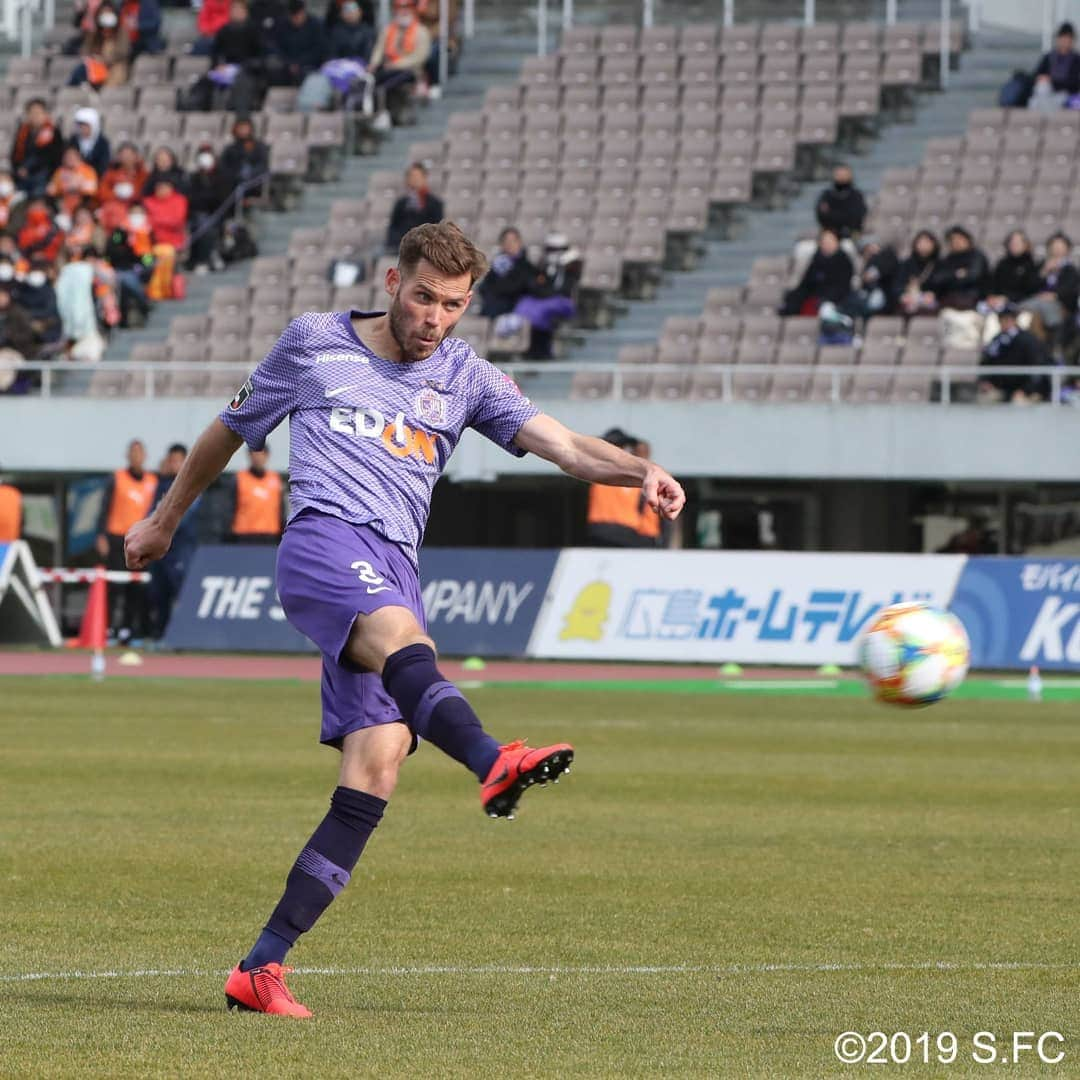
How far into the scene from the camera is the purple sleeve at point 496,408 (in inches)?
298

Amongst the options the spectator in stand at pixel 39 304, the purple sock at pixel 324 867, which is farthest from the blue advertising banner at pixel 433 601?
the purple sock at pixel 324 867

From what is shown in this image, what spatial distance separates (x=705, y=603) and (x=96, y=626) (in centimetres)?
673

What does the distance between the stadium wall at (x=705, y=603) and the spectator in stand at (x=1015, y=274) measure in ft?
19.2

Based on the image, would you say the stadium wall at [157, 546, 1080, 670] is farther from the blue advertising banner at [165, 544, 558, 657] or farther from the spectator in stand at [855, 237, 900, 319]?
the spectator in stand at [855, 237, 900, 319]

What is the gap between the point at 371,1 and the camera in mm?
41250

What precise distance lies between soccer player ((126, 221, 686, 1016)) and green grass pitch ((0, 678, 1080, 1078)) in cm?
54

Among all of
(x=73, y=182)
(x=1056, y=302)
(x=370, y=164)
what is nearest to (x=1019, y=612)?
(x=1056, y=302)

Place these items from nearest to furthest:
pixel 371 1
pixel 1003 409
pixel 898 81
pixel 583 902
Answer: pixel 583 902 → pixel 1003 409 → pixel 898 81 → pixel 371 1

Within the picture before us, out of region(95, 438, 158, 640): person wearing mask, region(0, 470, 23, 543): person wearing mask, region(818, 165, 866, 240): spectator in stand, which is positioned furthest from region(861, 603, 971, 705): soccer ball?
region(818, 165, 866, 240): spectator in stand

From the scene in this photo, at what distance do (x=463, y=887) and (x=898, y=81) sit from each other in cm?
2881

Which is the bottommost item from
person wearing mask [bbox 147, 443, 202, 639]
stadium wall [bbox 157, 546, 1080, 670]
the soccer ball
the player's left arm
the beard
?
person wearing mask [bbox 147, 443, 202, 639]

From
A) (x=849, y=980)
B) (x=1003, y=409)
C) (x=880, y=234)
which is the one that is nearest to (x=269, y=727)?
(x=849, y=980)

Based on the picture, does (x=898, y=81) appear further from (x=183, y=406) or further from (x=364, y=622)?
(x=364, y=622)

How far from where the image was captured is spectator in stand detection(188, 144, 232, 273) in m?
38.1
